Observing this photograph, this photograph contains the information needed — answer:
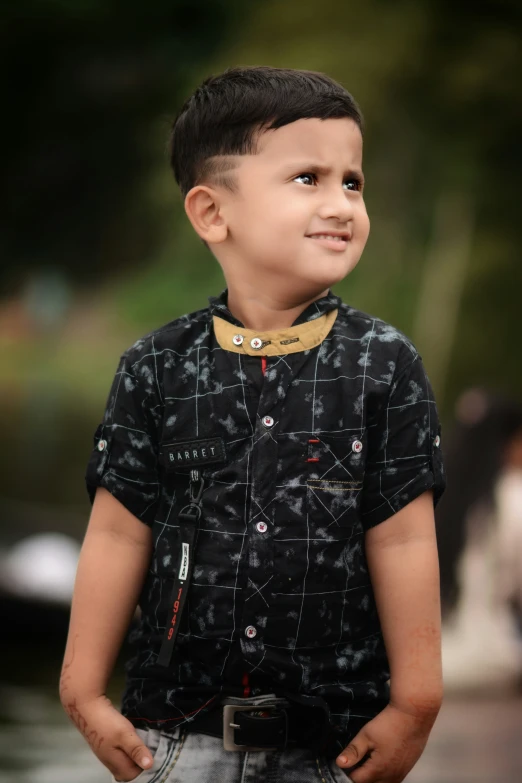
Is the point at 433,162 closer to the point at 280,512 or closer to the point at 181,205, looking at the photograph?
the point at 181,205

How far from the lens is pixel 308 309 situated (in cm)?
127

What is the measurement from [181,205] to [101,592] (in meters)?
2.84

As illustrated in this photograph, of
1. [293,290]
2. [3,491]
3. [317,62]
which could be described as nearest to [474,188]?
[317,62]

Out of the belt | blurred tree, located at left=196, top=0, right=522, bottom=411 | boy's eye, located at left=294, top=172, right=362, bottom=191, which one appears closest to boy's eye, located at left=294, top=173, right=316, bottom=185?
boy's eye, located at left=294, top=172, right=362, bottom=191

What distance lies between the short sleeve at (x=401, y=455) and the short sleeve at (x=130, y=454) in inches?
11.1

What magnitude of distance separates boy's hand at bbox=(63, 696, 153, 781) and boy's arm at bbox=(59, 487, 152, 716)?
29mm

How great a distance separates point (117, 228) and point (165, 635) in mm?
3069

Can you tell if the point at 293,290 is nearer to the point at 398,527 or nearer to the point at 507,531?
the point at 398,527

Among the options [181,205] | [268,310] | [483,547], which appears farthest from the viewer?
[181,205]

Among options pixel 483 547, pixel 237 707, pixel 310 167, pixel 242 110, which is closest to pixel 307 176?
pixel 310 167

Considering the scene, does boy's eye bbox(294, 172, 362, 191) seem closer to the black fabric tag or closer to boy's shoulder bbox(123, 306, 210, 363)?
boy's shoulder bbox(123, 306, 210, 363)

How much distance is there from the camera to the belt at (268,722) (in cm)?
118

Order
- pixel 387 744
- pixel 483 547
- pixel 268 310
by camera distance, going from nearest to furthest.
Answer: pixel 387 744 < pixel 268 310 < pixel 483 547

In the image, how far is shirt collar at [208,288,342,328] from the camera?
1263mm
